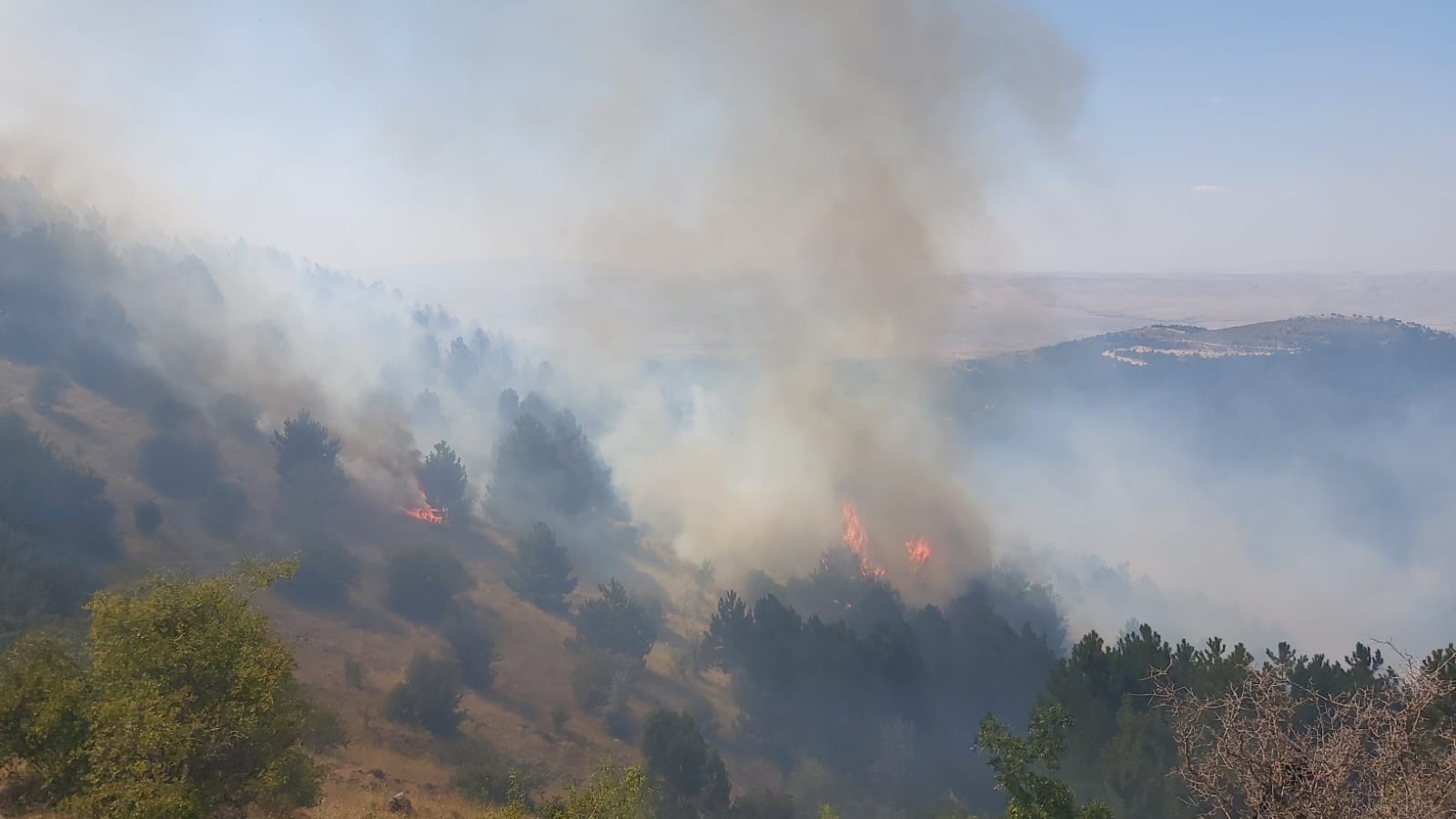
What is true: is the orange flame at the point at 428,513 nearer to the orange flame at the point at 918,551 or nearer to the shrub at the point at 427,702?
the shrub at the point at 427,702

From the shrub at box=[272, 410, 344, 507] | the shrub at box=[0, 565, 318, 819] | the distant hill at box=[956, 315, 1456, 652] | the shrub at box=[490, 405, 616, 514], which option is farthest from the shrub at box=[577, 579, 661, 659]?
the distant hill at box=[956, 315, 1456, 652]

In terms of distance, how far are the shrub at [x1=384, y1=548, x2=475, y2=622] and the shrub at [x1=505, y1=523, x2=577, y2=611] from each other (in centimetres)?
477

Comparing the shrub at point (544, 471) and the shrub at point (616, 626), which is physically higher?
the shrub at point (544, 471)

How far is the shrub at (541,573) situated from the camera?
63.0m

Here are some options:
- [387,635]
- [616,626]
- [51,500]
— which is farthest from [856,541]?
[51,500]

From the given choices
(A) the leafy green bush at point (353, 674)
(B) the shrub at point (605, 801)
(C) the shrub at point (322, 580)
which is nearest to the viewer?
(B) the shrub at point (605, 801)

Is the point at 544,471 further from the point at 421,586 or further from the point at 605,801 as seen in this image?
the point at 605,801

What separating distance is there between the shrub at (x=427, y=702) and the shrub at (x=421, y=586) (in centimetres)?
1299

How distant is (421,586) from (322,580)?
7.21 meters

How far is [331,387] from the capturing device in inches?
3851

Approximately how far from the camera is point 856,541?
73250 mm

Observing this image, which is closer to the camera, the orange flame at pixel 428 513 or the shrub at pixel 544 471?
the orange flame at pixel 428 513

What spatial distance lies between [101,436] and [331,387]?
107 ft

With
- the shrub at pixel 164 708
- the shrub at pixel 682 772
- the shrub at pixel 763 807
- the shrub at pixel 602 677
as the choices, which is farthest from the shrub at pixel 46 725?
the shrub at pixel 602 677
